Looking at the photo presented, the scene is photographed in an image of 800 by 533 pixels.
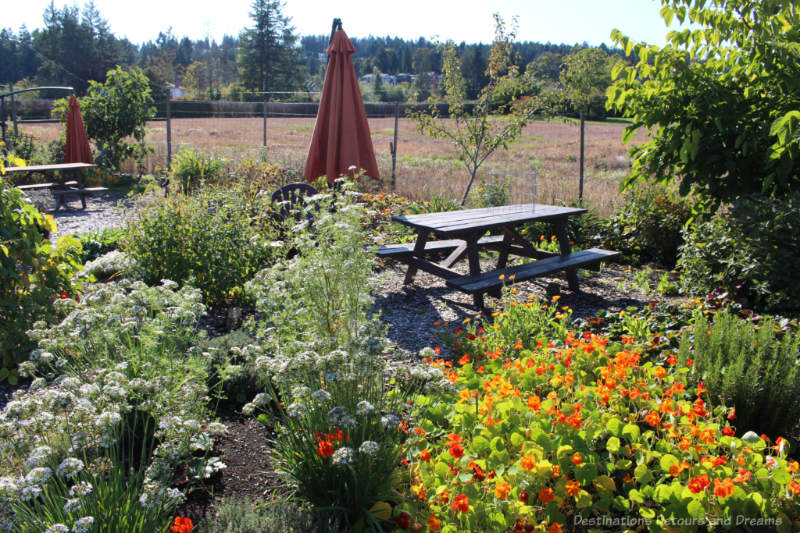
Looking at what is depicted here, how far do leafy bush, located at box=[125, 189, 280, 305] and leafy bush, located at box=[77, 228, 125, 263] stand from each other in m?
1.25

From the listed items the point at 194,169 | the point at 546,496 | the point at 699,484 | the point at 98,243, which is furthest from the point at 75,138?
the point at 699,484

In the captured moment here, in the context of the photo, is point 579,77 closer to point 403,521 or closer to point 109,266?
point 109,266

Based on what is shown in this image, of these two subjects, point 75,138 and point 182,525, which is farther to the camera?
point 75,138

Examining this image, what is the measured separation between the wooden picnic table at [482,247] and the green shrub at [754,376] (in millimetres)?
1670

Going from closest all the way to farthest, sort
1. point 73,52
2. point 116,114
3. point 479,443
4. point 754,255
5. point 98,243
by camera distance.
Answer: point 479,443
point 754,255
point 98,243
point 116,114
point 73,52

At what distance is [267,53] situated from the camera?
54.3 meters

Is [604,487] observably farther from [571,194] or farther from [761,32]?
[571,194]

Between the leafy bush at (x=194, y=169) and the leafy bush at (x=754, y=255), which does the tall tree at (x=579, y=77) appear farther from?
the leafy bush at (x=194, y=169)

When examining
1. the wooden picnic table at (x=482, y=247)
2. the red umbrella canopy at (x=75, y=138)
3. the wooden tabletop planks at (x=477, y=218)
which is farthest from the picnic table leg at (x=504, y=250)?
the red umbrella canopy at (x=75, y=138)

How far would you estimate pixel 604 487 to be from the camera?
81.5 inches

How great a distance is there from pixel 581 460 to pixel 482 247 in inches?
158

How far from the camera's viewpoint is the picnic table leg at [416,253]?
5137 millimetres

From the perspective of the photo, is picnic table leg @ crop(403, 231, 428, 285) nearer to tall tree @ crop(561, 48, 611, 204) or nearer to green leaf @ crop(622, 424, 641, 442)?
green leaf @ crop(622, 424, 641, 442)

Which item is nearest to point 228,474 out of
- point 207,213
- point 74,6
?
point 207,213
